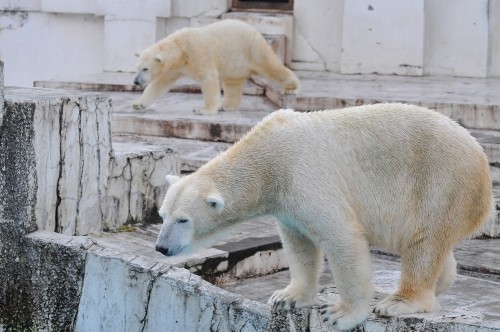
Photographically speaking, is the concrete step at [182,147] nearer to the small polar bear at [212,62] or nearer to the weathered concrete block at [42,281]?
the small polar bear at [212,62]

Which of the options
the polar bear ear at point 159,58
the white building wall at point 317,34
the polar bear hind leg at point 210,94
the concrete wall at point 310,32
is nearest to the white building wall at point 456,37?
the concrete wall at point 310,32

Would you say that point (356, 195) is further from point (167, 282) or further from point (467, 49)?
point (467, 49)

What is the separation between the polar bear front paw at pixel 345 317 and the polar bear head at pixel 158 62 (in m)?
5.01

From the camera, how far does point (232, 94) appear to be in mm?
8617

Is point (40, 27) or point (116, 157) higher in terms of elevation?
point (40, 27)

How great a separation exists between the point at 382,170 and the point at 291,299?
0.56 m

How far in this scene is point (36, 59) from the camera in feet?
37.5

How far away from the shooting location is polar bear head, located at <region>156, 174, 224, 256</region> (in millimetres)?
3672

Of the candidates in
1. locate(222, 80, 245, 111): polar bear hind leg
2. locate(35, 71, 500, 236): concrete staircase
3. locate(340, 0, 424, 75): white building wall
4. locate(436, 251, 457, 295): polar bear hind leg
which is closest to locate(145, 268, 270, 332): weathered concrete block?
locate(436, 251, 457, 295): polar bear hind leg

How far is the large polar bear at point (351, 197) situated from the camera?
11.8ft

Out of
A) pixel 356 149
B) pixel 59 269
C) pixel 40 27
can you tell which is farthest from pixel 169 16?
pixel 356 149

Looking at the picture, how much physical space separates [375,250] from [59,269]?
175 cm

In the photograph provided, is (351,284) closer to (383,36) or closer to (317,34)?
(383,36)

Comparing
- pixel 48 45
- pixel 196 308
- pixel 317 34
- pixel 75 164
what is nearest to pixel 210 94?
pixel 317 34
